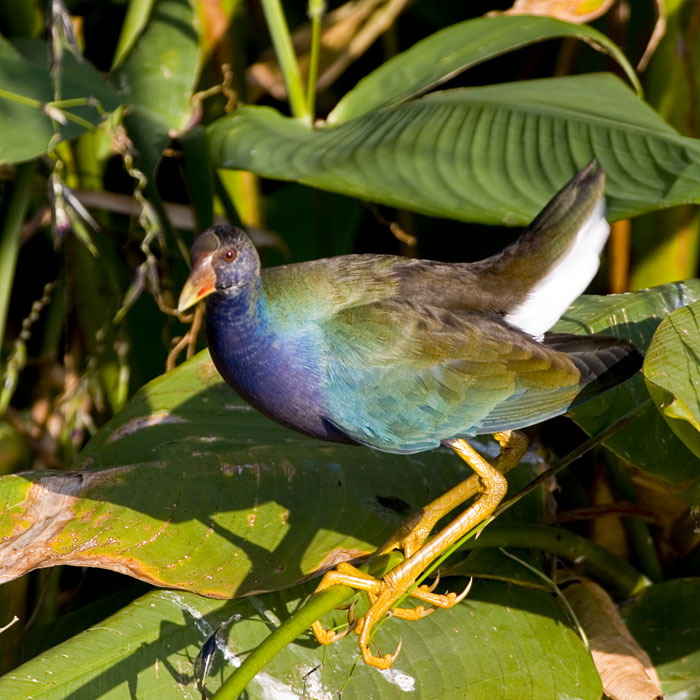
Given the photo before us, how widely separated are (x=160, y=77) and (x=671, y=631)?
136cm

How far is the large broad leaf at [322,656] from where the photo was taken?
1093 mm

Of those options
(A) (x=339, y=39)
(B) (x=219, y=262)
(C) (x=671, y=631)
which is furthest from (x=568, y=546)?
(A) (x=339, y=39)

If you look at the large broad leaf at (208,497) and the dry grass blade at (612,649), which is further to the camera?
the dry grass blade at (612,649)

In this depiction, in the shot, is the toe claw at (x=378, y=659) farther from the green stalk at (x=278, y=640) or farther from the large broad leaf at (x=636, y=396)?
the large broad leaf at (x=636, y=396)

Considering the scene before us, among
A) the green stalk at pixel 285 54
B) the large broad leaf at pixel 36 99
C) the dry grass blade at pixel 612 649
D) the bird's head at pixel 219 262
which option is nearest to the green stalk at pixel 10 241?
the large broad leaf at pixel 36 99

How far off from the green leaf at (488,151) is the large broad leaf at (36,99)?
8.5 inches

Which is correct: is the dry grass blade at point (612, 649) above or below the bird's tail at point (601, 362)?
below

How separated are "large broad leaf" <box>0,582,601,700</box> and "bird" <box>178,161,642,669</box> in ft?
0.17

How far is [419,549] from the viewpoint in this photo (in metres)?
1.23

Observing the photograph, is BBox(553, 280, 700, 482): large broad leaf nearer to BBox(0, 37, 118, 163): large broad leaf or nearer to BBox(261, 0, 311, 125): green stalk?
BBox(261, 0, 311, 125): green stalk

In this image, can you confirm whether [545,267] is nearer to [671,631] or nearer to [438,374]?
[438,374]

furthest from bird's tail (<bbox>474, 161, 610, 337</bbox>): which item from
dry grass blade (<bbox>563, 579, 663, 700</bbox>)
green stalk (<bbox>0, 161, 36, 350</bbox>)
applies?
green stalk (<bbox>0, 161, 36, 350</bbox>)

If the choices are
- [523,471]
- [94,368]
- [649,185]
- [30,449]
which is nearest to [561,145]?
[649,185]

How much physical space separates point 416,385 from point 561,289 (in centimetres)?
27
